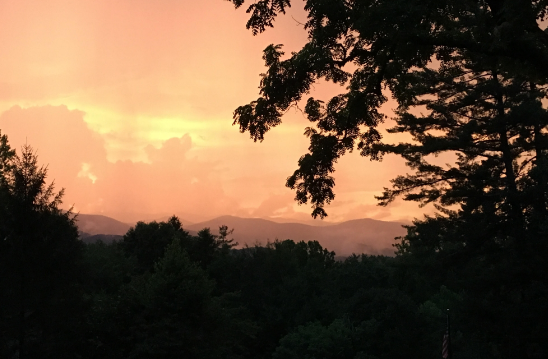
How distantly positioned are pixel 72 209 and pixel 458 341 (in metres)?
31.7

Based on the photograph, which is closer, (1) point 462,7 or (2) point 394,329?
(1) point 462,7

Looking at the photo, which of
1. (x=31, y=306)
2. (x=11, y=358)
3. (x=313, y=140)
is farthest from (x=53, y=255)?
(x=313, y=140)

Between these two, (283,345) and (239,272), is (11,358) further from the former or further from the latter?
(239,272)

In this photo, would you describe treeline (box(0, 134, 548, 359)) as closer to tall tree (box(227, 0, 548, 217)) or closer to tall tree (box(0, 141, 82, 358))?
tall tree (box(0, 141, 82, 358))

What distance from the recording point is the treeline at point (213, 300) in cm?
2222

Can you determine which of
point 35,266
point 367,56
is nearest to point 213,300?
point 35,266

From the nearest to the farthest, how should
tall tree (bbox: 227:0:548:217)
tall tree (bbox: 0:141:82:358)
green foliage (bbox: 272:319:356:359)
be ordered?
tall tree (bbox: 227:0:548:217) < tall tree (bbox: 0:141:82:358) < green foliage (bbox: 272:319:356:359)

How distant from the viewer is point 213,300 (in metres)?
39.0

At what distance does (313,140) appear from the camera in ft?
33.6

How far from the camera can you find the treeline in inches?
875

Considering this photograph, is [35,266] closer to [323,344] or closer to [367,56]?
[367,56]

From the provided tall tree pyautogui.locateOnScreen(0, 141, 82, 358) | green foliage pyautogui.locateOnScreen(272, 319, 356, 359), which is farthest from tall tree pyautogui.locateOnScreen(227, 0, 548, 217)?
green foliage pyautogui.locateOnScreen(272, 319, 356, 359)

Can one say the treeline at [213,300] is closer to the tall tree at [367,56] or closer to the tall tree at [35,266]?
the tall tree at [35,266]

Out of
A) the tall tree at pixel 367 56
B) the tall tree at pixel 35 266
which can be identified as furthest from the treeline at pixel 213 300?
the tall tree at pixel 367 56
